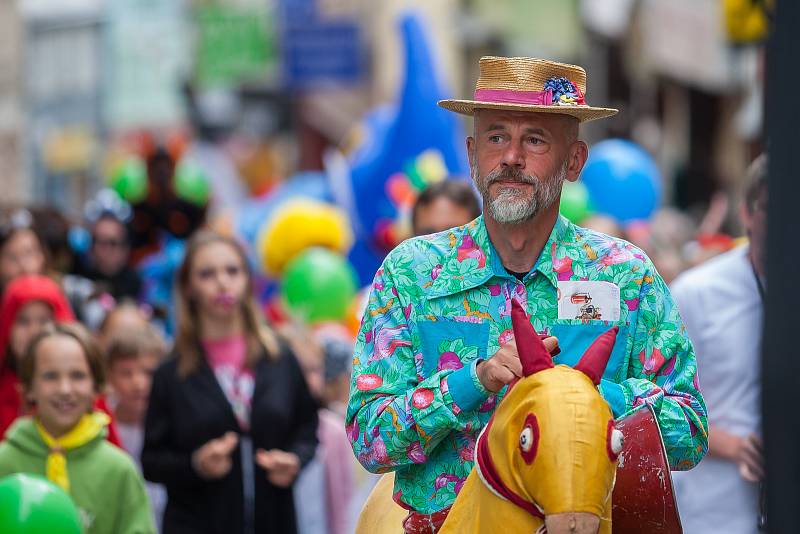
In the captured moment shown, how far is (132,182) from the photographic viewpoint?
13500 millimetres

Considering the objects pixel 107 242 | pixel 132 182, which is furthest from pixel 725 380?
pixel 132 182

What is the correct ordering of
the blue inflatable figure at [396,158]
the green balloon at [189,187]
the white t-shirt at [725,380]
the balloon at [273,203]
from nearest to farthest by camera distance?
the white t-shirt at [725,380] < the green balloon at [189,187] < the blue inflatable figure at [396,158] < the balloon at [273,203]

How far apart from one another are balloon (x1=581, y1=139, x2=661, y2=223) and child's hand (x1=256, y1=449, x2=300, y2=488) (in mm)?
7491

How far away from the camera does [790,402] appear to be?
2699 mm

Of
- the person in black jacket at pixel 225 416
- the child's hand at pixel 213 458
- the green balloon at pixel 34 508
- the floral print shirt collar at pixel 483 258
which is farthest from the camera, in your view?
the person in black jacket at pixel 225 416

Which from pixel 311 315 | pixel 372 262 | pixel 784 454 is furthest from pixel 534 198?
pixel 372 262

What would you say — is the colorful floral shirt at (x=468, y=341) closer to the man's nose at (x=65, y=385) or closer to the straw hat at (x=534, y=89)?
the straw hat at (x=534, y=89)

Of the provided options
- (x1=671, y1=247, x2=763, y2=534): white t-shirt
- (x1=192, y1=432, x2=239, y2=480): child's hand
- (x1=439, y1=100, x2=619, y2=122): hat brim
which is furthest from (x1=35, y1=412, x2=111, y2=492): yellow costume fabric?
(x1=439, y1=100, x2=619, y2=122): hat brim

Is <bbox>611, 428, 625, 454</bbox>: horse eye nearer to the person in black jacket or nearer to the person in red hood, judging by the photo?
the person in black jacket

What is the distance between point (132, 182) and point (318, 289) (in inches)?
126

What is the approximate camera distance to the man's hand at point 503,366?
12.2 ft

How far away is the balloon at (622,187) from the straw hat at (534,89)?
388 inches

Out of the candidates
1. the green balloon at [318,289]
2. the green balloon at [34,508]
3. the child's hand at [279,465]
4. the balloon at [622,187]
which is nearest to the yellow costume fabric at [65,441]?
the green balloon at [34,508]

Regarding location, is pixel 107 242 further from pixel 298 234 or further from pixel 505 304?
pixel 505 304
